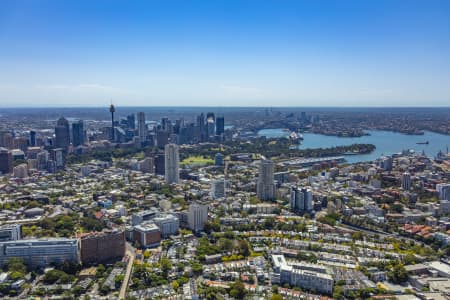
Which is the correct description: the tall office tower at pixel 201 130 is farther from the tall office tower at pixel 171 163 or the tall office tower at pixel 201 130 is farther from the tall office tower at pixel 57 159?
the tall office tower at pixel 171 163

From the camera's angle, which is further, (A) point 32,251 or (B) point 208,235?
(B) point 208,235

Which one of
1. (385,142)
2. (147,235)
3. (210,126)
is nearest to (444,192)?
(147,235)

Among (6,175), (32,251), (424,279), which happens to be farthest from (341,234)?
(6,175)

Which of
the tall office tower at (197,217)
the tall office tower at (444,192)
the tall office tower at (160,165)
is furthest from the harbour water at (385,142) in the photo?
the tall office tower at (197,217)

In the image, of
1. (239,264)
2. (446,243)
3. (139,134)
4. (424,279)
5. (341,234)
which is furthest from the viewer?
(139,134)

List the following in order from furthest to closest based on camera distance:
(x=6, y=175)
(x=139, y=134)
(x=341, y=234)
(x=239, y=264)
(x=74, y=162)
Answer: (x=139, y=134)
(x=74, y=162)
(x=6, y=175)
(x=341, y=234)
(x=239, y=264)

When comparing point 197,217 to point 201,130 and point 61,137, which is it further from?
point 201,130

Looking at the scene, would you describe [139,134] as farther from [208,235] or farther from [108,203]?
[208,235]
